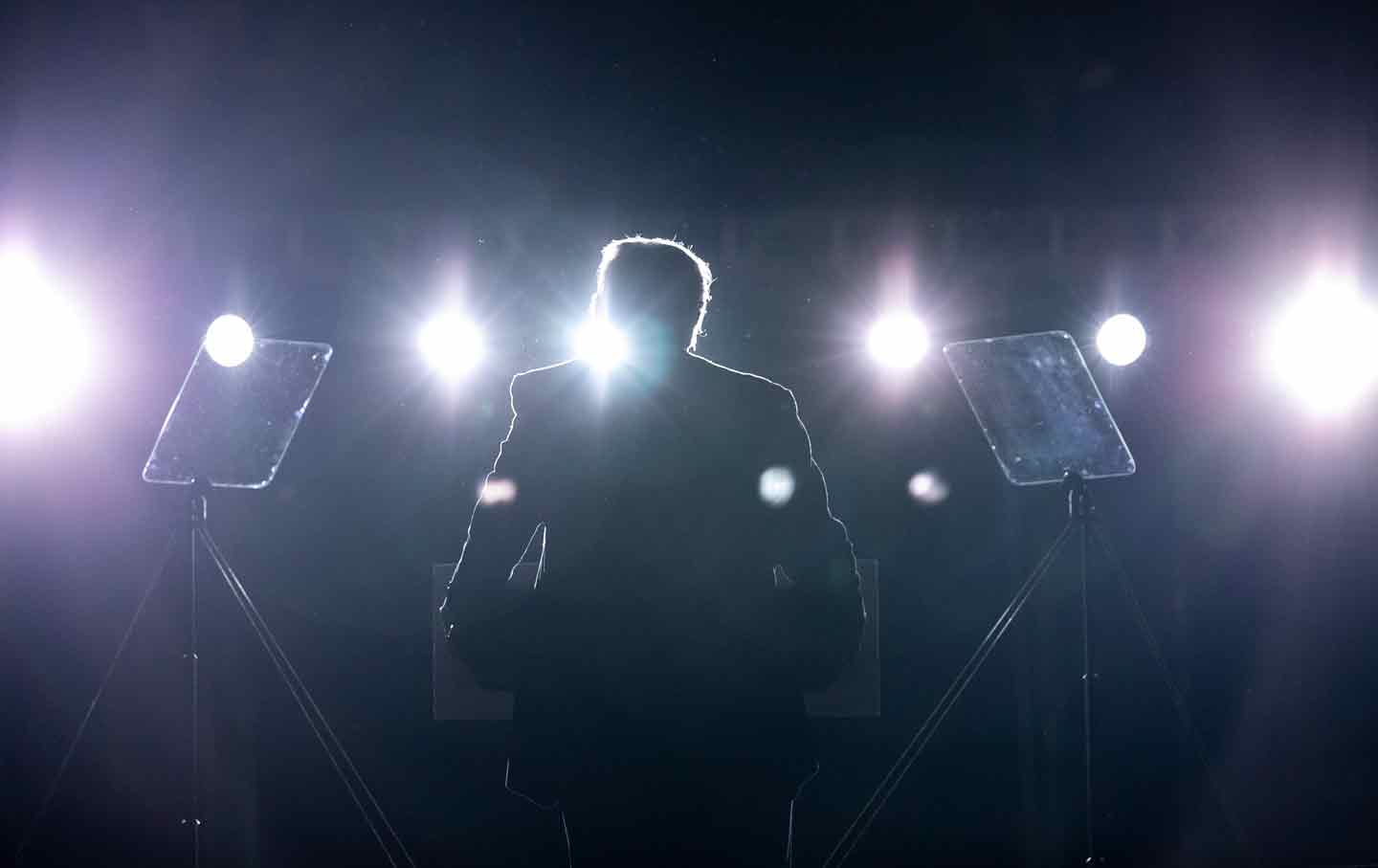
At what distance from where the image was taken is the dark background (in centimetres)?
338

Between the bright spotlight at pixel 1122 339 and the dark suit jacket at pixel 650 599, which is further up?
the bright spotlight at pixel 1122 339

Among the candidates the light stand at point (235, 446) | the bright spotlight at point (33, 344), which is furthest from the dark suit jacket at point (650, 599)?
the bright spotlight at point (33, 344)

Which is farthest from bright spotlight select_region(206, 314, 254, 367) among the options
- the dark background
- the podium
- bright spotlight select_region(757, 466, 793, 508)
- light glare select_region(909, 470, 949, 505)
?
bright spotlight select_region(757, 466, 793, 508)

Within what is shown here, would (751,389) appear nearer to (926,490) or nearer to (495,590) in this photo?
(495,590)

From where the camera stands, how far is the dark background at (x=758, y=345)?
11.1 ft

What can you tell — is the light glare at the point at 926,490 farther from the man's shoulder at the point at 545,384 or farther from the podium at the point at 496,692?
the man's shoulder at the point at 545,384

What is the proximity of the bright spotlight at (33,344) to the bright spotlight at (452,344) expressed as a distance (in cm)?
120

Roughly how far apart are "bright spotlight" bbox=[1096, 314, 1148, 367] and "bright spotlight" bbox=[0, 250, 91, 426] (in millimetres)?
3554

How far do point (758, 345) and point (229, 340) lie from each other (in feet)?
→ 5.86

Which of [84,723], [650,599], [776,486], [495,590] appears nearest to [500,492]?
[495,590]

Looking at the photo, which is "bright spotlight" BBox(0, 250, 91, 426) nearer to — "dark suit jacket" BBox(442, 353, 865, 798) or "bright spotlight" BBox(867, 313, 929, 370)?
"bright spotlight" BBox(867, 313, 929, 370)

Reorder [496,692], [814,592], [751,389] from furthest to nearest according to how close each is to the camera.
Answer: [496,692]
[751,389]
[814,592]

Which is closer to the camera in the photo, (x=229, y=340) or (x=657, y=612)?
(x=657, y=612)

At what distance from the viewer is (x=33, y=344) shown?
3.59 meters
